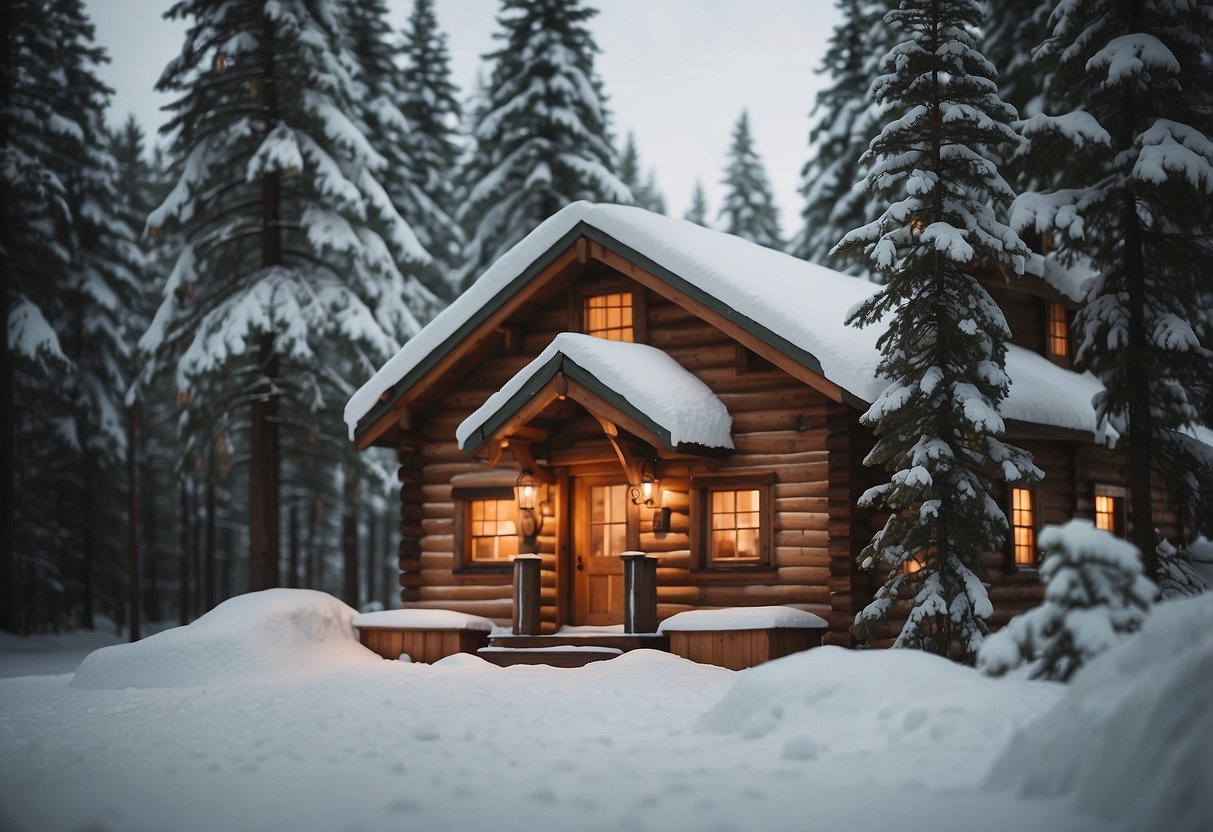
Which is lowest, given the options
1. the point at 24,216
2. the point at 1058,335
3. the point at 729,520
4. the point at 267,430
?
the point at 729,520

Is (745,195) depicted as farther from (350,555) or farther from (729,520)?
(729,520)

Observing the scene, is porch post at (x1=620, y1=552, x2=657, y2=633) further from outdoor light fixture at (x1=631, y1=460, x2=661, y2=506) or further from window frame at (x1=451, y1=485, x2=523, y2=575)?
window frame at (x1=451, y1=485, x2=523, y2=575)

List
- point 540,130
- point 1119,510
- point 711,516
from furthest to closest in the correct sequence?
point 540,130 → point 1119,510 → point 711,516

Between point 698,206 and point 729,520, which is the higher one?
point 698,206

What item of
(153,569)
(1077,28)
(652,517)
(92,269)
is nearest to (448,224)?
(92,269)

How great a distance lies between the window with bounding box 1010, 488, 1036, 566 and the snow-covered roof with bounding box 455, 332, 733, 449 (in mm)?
4856

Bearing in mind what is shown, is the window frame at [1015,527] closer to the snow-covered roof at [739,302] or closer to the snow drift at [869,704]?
the snow-covered roof at [739,302]

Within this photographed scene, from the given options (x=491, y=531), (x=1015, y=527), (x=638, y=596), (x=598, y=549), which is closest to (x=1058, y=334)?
(x=1015, y=527)

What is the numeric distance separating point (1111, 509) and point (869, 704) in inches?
539

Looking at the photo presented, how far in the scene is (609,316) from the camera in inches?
733

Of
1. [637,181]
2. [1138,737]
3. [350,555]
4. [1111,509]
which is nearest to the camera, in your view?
[1138,737]

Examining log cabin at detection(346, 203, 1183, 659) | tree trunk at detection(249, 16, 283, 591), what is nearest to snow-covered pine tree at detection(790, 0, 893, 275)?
log cabin at detection(346, 203, 1183, 659)

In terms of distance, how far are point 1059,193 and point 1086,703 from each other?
32.2ft

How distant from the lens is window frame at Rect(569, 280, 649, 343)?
1817cm
